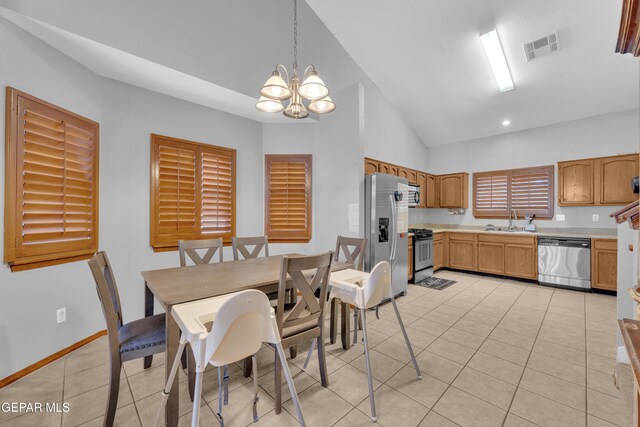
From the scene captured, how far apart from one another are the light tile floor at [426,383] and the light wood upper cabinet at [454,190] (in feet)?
9.74

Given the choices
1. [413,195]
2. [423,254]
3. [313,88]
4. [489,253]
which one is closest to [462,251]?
[489,253]

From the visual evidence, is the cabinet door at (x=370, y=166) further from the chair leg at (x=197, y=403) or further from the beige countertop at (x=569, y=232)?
the chair leg at (x=197, y=403)

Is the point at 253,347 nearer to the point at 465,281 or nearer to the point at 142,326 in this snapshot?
the point at 142,326

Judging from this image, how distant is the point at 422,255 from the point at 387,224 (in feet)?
4.31

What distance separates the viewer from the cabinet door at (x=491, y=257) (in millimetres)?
4812

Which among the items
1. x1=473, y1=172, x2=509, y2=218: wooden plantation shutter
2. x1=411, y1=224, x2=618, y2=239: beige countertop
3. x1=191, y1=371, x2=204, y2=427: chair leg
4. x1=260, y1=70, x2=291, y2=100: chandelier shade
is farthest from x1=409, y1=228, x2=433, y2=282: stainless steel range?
x1=191, y1=371, x2=204, y2=427: chair leg

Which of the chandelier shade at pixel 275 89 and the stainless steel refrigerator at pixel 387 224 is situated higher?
the chandelier shade at pixel 275 89

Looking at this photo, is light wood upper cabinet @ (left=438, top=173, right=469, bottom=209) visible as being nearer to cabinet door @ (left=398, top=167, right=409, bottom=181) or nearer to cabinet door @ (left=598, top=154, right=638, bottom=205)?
cabinet door @ (left=398, top=167, right=409, bottom=181)

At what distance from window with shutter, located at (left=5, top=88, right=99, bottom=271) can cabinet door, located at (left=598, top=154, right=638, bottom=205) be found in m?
6.86

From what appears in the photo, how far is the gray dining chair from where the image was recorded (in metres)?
1.51

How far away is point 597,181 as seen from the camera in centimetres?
426

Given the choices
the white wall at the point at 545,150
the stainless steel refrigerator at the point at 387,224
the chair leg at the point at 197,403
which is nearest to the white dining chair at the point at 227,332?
the chair leg at the point at 197,403

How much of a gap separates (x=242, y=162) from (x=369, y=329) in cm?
277

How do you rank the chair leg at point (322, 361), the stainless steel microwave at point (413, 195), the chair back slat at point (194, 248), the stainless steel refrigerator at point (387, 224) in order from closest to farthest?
1. the chair leg at point (322, 361)
2. the chair back slat at point (194, 248)
3. the stainless steel refrigerator at point (387, 224)
4. the stainless steel microwave at point (413, 195)
